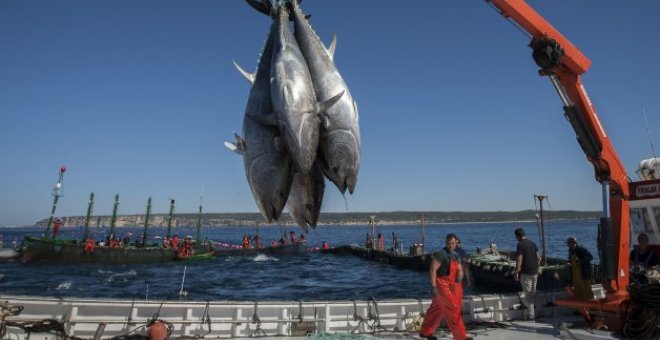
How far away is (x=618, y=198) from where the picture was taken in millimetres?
7215

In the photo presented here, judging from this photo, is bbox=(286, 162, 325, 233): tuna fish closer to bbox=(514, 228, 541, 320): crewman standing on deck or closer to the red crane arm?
the red crane arm

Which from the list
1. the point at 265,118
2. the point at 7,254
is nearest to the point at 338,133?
the point at 265,118

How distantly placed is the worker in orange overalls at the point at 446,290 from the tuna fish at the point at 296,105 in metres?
2.66

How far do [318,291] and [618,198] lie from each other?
17113mm

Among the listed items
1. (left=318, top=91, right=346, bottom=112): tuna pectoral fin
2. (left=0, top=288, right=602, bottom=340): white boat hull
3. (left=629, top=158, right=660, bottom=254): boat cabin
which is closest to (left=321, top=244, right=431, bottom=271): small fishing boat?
(left=629, top=158, right=660, bottom=254): boat cabin

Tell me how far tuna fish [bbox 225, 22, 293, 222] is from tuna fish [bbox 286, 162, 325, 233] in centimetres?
18

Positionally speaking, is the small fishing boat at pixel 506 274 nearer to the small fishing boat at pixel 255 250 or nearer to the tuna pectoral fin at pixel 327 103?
the tuna pectoral fin at pixel 327 103

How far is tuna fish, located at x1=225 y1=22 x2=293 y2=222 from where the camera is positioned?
480cm

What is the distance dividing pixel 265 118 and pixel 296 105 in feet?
1.57

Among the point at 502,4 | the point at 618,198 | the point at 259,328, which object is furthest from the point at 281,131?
the point at 618,198

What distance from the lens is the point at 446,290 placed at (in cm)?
588

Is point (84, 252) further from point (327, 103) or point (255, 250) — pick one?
point (327, 103)

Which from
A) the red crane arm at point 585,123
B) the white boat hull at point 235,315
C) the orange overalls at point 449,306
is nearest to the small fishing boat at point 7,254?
the white boat hull at point 235,315

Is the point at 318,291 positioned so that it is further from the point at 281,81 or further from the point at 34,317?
the point at 281,81
